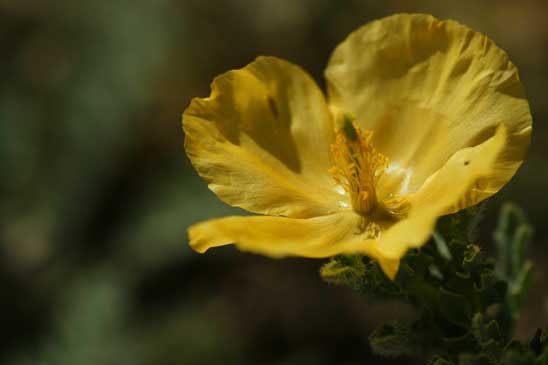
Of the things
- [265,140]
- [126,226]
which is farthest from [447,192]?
[126,226]

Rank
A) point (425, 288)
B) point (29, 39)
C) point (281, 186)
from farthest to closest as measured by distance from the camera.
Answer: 1. point (29, 39)
2. point (281, 186)
3. point (425, 288)

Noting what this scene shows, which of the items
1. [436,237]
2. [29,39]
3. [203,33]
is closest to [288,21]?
[203,33]

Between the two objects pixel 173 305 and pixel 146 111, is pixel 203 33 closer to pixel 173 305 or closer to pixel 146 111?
pixel 146 111

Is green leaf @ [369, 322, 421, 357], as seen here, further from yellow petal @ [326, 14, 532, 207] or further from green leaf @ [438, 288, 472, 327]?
yellow petal @ [326, 14, 532, 207]

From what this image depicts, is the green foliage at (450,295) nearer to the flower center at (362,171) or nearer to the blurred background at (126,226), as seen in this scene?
the flower center at (362,171)

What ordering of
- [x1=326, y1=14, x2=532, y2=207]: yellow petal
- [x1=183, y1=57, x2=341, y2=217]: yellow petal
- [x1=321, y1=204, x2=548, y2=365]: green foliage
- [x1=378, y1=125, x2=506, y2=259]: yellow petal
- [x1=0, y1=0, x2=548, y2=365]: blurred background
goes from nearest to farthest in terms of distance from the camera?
1. [x1=378, y1=125, x2=506, y2=259]: yellow petal
2. [x1=321, y1=204, x2=548, y2=365]: green foliage
3. [x1=326, y1=14, x2=532, y2=207]: yellow petal
4. [x1=183, y1=57, x2=341, y2=217]: yellow petal
5. [x1=0, y1=0, x2=548, y2=365]: blurred background

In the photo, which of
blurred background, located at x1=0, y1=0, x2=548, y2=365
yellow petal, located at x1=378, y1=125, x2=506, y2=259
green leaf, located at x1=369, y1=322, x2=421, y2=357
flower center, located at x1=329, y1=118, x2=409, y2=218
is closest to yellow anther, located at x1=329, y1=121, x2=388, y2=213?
flower center, located at x1=329, y1=118, x2=409, y2=218

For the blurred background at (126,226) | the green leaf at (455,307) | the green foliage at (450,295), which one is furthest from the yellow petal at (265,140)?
the blurred background at (126,226)
